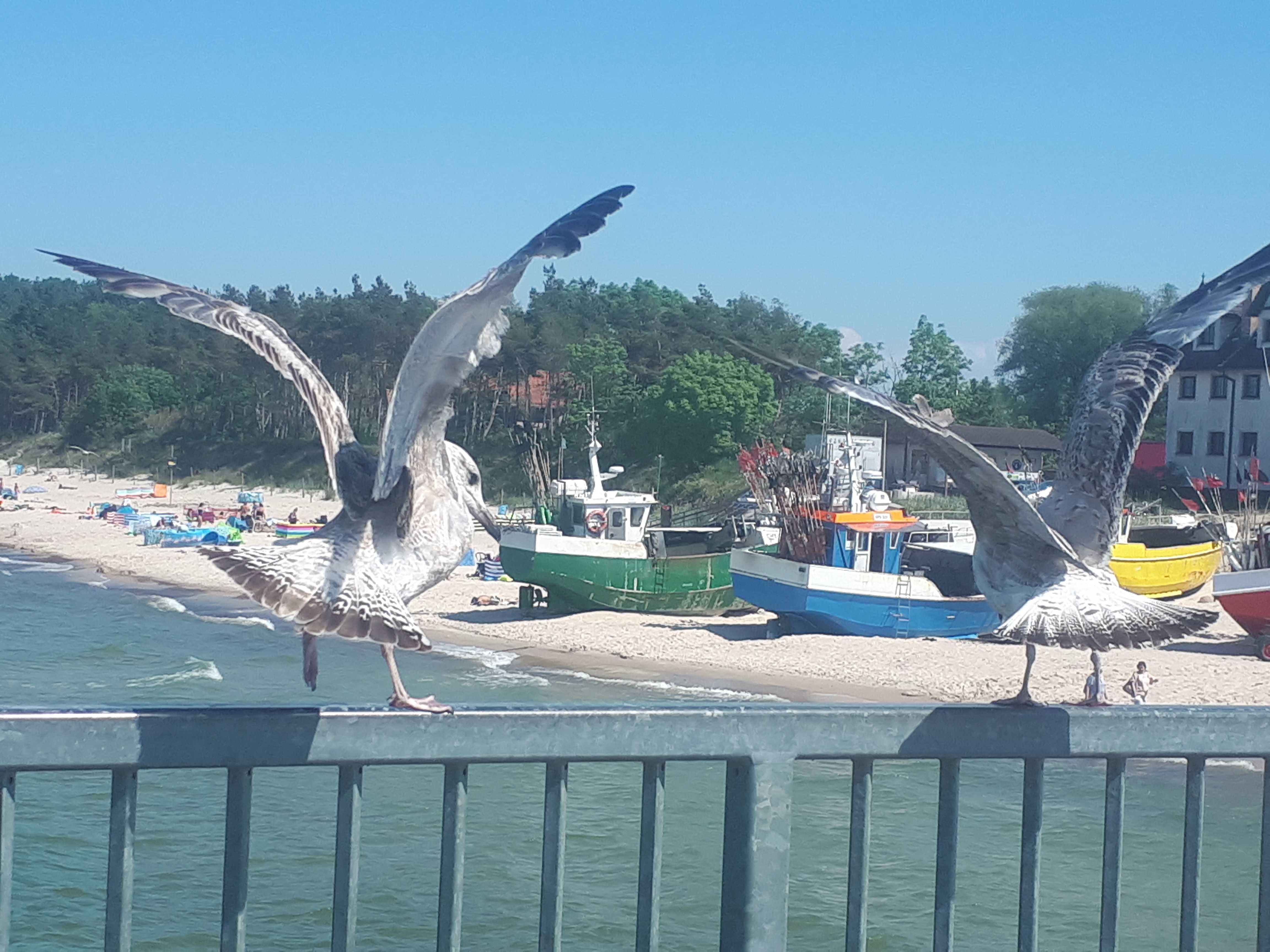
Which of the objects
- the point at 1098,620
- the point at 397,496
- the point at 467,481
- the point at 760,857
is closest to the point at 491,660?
the point at 467,481

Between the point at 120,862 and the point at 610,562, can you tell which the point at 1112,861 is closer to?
the point at 120,862

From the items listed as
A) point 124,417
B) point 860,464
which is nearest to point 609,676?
point 860,464

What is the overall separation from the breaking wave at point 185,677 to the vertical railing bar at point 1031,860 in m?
21.5

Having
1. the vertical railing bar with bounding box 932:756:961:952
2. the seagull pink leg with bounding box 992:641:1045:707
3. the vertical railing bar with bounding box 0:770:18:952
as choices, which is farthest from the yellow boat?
the vertical railing bar with bounding box 0:770:18:952

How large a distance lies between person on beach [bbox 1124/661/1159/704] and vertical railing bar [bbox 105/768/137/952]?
15.1 m

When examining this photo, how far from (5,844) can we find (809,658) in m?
21.8

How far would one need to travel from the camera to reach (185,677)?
23500 millimetres

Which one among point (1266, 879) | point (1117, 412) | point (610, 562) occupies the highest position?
point (1117, 412)

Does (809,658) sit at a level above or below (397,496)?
below

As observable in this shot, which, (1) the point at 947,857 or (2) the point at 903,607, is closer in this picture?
(1) the point at 947,857

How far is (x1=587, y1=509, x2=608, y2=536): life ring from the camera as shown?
28531 millimetres

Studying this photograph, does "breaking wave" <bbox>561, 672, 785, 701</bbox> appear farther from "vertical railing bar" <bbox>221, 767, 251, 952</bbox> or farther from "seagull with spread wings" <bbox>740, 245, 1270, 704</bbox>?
"vertical railing bar" <bbox>221, 767, 251, 952</bbox>

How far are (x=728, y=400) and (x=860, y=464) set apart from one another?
20176 mm

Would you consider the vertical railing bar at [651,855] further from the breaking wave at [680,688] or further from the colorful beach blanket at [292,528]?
the colorful beach blanket at [292,528]
